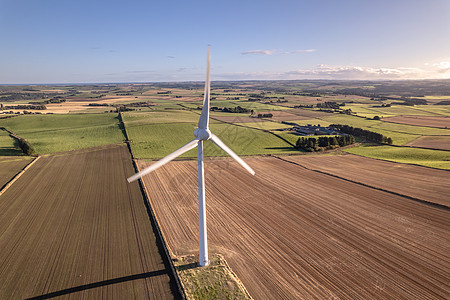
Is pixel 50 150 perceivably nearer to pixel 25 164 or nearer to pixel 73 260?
pixel 25 164

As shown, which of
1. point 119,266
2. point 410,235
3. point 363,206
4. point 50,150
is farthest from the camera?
point 50,150

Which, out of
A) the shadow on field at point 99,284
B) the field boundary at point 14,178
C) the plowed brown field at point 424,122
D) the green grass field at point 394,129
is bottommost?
the shadow on field at point 99,284

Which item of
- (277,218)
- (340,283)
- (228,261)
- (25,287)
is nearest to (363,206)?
(277,218)

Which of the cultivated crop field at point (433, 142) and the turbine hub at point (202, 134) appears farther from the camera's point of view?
the cultivated crop field at point (433, 142)

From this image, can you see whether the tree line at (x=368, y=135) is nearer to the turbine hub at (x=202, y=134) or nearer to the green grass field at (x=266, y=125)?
the green grass field at (x=266, y=125)

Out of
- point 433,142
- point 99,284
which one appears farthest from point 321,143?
point 99,284

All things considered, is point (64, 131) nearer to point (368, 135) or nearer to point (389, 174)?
point (389, 174)

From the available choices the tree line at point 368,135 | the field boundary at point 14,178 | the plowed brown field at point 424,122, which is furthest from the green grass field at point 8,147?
the plowed brown field at point 424,122
